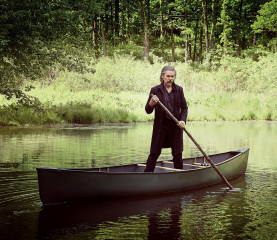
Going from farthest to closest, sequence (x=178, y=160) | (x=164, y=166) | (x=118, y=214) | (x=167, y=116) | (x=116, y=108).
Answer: (x=116, y=108), (x=164, y=166), (x=178, y=160), (x=167, y=116), (x=118, y=214)

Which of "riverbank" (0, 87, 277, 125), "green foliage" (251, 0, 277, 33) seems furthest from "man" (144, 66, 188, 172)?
"green foliage" (251, 0, 277, 33)

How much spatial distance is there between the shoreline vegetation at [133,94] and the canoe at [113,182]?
9.33 metres

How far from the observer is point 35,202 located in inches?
275

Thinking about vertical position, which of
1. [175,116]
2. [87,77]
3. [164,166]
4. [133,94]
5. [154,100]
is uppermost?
[87,77]

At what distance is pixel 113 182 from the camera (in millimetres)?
7043

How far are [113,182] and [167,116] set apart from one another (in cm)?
143

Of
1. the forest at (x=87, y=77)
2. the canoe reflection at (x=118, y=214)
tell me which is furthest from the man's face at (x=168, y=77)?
the forest at (x=87, y=77)

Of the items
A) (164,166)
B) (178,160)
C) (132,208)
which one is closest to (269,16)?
(164,166)

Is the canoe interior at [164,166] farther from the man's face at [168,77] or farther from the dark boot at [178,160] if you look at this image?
the man's face at [168,77]

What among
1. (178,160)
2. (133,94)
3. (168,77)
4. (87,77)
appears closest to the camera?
(168,77)

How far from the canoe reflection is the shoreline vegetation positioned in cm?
1004

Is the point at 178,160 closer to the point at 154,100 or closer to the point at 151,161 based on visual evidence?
the point at 151,161

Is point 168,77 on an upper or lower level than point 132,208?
upper

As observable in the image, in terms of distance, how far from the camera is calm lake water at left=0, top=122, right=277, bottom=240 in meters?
5.59
